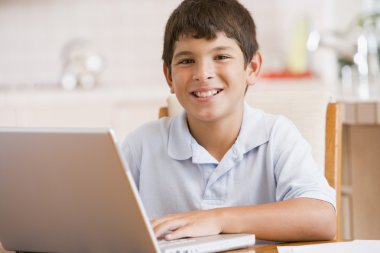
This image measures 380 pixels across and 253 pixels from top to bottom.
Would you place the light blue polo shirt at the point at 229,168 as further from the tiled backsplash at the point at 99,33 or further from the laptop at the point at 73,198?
the tiled backsplash at the point at 99,33

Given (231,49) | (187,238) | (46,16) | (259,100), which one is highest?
(46,16)

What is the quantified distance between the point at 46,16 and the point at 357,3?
1.89 metres

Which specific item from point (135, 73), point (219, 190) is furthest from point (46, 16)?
point (219, 190)

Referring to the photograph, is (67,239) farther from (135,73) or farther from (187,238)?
(135,73)

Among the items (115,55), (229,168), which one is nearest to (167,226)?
(229,168)

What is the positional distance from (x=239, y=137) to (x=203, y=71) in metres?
0.17

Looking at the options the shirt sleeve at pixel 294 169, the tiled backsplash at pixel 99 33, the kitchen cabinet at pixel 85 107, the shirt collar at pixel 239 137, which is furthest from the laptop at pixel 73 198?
the tiled backsplash at pixel 99 33

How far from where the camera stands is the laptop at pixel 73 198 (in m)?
0.96

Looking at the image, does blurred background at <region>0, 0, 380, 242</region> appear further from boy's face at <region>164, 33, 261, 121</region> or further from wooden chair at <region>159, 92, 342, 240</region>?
boy's face at <region>164, 33, 261, 121</region>

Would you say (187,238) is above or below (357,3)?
below

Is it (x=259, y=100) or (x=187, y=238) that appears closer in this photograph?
(x=187, y=238)

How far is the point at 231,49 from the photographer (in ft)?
4.98

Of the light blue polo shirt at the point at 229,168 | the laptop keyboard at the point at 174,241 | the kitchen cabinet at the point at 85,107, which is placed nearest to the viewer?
the laptop keyboard at the point at 174,241

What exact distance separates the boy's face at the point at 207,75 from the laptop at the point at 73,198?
0.41 m
